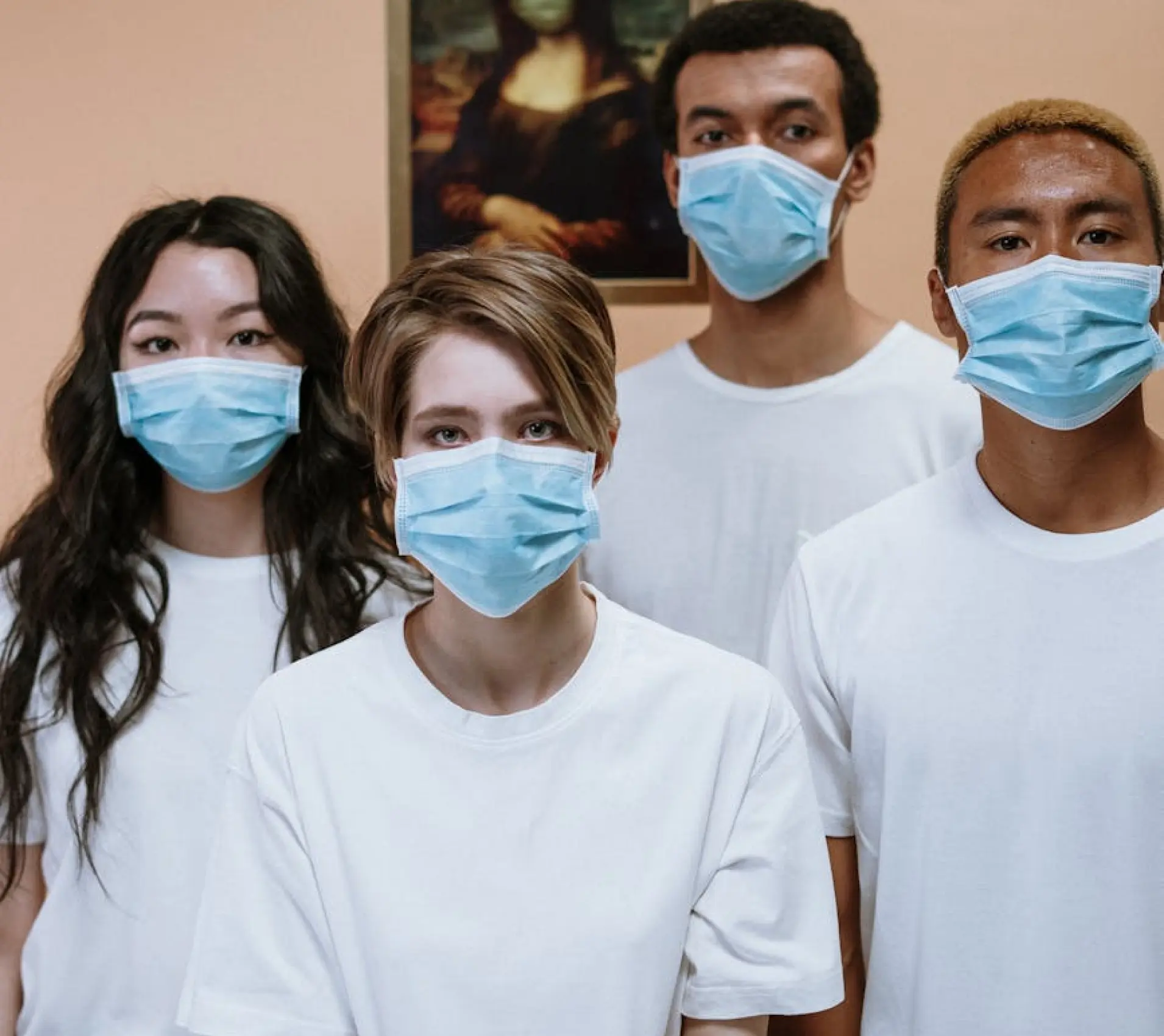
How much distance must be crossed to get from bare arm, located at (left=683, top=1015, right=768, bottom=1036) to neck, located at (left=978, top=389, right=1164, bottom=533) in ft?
2.14

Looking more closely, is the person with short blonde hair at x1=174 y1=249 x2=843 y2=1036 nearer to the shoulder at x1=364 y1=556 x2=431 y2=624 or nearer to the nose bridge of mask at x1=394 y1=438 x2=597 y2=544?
the nose bridge of mask at x1=394 y1=438 x2=597 y2=544

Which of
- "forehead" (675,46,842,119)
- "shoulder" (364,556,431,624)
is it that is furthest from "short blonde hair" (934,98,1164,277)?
"shoulder" (364,556,431,624)

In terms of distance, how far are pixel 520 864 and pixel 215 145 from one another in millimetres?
1704

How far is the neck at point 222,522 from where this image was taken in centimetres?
210

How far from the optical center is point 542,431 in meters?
1.66

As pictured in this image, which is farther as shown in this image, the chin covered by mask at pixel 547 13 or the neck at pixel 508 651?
the chin covered by mask at pixel 547 13

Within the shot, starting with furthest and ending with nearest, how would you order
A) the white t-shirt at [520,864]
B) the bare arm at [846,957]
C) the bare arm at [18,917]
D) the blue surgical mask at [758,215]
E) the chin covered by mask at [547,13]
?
the chin covered by mask at [547,13], the blue surgical mask at [758,215], the bare arm at [18,917], the bare arm at [846,957], the white t-shirt at [520,864]

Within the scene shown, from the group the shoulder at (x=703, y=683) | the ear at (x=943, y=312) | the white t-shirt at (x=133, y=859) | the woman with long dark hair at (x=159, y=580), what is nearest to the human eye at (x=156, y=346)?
the woman with long dark hair at (x=159, y=580)

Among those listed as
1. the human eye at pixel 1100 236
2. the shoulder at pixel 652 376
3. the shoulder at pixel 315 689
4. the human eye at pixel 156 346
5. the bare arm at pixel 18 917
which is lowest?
the bare arm at pixel 18 917

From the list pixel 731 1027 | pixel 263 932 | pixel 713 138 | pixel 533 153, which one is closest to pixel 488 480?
pixel 263 932

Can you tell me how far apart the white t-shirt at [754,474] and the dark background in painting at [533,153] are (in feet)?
1.75

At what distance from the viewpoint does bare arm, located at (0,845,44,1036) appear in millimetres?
2027

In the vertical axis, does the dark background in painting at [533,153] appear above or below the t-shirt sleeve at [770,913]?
above

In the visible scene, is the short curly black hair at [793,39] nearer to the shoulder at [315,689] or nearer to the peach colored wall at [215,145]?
the peach colored wall at [215,145]
